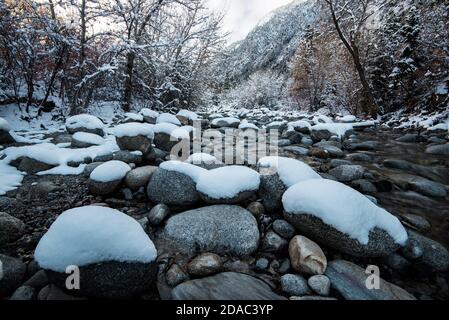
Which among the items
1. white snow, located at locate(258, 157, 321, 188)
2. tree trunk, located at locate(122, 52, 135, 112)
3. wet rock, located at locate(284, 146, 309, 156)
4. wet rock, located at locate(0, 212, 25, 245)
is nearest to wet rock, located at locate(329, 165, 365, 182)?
white snow, located at locate(258, 157, 321, 188)

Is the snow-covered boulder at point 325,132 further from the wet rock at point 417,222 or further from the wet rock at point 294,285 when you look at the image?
the wet rock at point 294,285

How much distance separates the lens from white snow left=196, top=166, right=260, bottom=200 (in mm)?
2248

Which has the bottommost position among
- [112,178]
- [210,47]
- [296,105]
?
[112,178]

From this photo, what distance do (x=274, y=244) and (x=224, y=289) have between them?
57 centimetres

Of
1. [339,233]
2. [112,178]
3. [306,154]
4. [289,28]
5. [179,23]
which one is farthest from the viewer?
[289,28]

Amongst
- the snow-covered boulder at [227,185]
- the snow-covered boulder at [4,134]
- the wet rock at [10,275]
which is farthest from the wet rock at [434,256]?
the snow-covered boulder at [4,134]

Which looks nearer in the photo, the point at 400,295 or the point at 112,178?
the point at 400,295

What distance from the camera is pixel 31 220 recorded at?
Result: 7.12 ft

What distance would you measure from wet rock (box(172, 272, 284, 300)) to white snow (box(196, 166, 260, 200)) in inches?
29.9

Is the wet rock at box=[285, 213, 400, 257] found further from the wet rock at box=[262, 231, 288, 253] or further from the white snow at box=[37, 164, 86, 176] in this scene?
the white snow at box=[37, 164, 86, 176]

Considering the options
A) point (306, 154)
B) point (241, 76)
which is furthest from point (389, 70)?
point (241, 76)

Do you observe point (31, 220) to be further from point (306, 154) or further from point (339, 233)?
point (306, 154)
